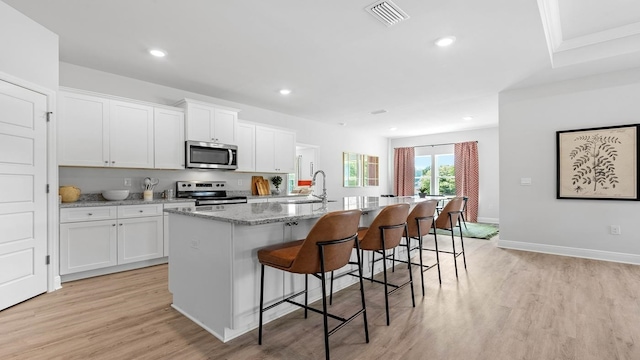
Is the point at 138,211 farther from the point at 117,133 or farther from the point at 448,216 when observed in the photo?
the point at 448,216

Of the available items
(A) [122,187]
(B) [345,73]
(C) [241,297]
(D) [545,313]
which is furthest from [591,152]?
(A) [122,187]

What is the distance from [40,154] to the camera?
288cm

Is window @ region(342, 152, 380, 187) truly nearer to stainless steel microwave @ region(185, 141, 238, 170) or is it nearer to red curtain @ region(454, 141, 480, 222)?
red curtain @ region(454, 141, 480, 222)

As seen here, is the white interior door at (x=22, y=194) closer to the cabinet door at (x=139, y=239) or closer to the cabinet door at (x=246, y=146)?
the cabinet door at (x=139, y=239)

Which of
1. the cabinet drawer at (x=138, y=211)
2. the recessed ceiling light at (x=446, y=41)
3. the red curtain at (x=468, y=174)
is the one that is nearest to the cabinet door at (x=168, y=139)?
the cabinet drawer at (x=138, y=211)

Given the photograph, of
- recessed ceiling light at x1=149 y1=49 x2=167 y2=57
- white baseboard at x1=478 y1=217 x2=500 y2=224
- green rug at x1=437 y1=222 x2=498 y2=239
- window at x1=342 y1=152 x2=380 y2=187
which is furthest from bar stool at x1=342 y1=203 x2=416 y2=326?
white baseboard at x1=478 y1=217 x2=500 y2=224

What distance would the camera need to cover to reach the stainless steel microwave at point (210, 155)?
4340 millimetres

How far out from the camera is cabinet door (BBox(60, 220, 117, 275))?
3.21 m

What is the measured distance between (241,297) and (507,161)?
15.4 feet

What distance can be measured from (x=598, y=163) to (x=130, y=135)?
20.9ft

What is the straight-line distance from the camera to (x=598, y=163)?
4141 mm

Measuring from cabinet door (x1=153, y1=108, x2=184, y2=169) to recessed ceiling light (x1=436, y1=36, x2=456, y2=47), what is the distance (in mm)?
3520

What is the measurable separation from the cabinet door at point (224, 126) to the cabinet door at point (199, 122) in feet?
0.25

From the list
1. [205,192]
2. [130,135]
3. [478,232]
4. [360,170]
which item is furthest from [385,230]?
[360,170]
